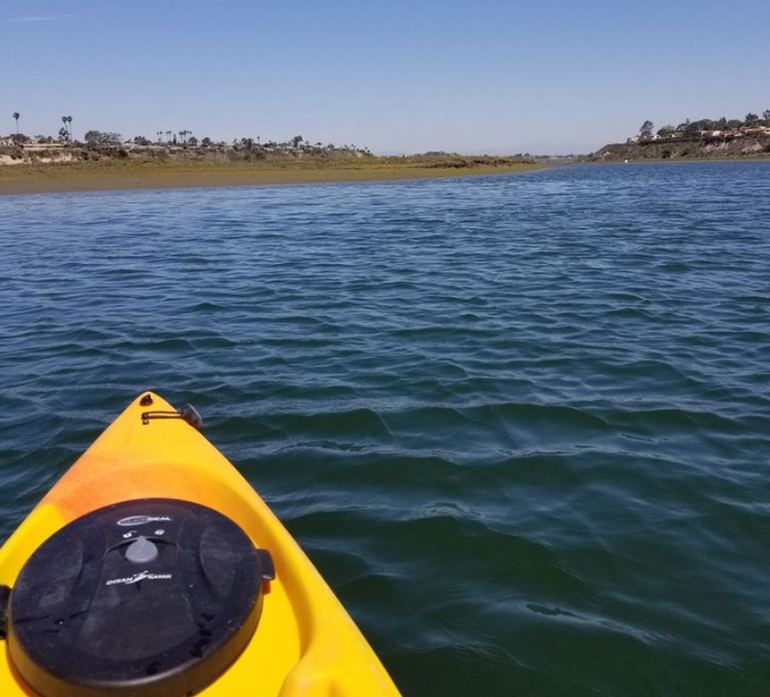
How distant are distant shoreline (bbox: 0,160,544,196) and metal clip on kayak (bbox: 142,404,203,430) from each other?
92.6ft

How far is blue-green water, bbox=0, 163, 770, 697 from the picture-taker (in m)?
3.45

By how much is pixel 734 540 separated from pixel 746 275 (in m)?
7.95

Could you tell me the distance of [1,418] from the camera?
6.02 meters

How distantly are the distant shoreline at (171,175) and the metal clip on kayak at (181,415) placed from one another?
92.6 ft

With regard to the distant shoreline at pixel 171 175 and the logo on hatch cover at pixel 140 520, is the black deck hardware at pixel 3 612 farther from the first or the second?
the distant shoreline at pixel 171 175

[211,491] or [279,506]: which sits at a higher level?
[211,491]

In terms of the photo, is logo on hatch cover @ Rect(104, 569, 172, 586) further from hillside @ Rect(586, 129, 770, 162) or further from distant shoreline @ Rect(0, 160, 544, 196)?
hillside @ Rect(586, 129, 770, 162)

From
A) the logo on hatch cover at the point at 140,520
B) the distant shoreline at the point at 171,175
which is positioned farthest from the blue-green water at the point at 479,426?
the distant shoreline at the point at 171,175

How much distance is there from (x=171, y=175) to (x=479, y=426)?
1384 inches

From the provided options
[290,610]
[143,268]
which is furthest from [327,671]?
[143,268]

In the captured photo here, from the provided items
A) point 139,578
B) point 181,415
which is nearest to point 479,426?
point 181,415

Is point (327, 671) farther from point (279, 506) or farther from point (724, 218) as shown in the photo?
point (724, 218)

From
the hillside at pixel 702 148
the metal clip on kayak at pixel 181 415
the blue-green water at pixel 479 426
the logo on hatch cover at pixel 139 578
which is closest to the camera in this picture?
the logo on hatch cover at pixel 139 578

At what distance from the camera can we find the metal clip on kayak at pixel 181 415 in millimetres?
4206
